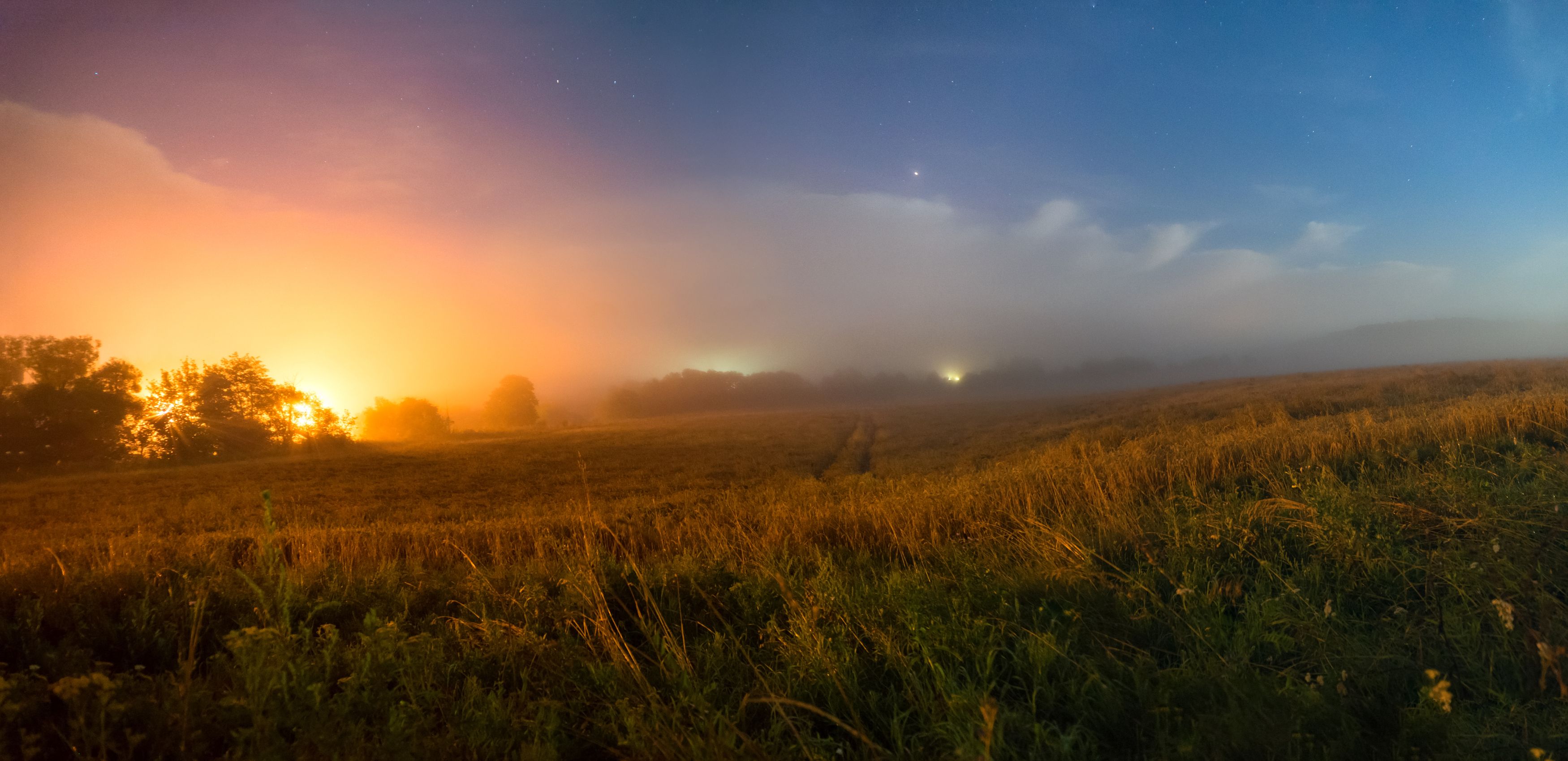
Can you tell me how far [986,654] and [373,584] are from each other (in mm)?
6614

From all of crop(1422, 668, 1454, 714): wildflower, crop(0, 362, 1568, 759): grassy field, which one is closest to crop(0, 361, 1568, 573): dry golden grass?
crop(0, 362, 1568, 759): grassy field

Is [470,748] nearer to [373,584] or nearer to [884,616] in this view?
[884,616]

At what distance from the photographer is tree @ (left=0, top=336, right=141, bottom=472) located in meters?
30.5

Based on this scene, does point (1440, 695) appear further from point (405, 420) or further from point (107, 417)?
point (405, 420)

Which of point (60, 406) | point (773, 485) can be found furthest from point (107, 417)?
point (773, 485)

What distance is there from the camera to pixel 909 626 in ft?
13.7

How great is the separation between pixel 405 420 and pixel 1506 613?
101 meters

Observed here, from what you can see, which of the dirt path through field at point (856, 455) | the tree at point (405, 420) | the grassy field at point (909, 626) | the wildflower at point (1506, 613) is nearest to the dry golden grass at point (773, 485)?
the grassy field at point (909, 626)

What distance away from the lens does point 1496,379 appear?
2819 centimetres

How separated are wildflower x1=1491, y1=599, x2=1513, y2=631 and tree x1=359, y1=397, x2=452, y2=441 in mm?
94255

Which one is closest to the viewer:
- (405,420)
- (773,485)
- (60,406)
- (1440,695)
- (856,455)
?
(1440,695)

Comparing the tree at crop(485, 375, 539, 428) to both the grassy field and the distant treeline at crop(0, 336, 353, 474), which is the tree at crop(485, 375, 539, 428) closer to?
the distant treeline at crop(0, 336, 353, 474)

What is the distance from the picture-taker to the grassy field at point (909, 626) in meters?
3.12

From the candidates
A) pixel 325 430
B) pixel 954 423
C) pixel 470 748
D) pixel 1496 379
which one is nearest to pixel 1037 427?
pixel 954 423
